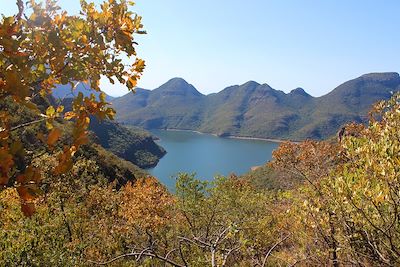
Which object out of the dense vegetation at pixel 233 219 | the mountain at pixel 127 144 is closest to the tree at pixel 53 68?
the dense vegetation at pixel 233 219

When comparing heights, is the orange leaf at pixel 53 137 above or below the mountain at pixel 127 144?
above

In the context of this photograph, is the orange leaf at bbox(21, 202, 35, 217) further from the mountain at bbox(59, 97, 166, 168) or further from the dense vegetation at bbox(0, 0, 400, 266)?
the mountain at bbox(59, 97, 166, 168)

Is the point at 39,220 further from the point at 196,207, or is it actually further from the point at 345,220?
the point at 345,220

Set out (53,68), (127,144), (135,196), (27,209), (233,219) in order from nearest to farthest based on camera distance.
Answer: (27,209), (53,68), (233,219), (135,196), (127,144)

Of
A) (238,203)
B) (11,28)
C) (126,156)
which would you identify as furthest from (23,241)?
(126,156)

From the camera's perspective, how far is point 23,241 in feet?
32.3

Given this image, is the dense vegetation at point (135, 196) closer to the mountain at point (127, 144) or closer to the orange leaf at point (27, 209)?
the orange leaf at point (27, 209)

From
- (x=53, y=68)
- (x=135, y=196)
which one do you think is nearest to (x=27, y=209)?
(x=53, y=68)

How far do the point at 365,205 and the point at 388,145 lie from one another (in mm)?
1614

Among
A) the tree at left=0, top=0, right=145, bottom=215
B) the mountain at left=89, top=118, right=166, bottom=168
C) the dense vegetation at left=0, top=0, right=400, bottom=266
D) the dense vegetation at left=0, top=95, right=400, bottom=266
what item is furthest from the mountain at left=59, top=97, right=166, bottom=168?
the tree at left=0, top=0, right=145, bottom=215

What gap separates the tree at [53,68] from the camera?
7.59 feet

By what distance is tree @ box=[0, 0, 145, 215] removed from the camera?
91.1 inches

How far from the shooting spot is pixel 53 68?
321 cm

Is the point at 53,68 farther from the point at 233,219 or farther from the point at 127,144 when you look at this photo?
the point at 127,144
